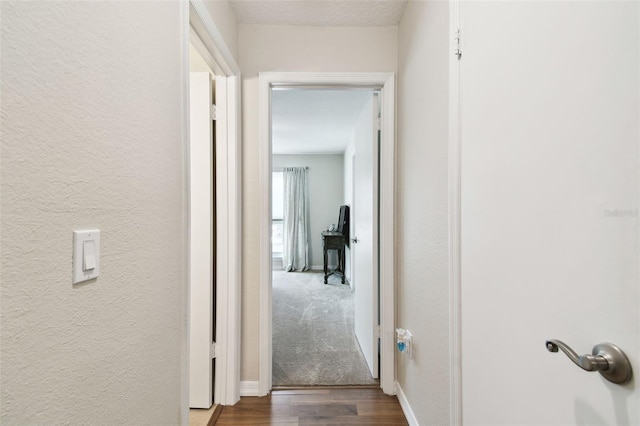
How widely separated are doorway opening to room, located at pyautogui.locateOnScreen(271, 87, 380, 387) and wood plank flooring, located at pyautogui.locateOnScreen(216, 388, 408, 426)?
13 centimetres

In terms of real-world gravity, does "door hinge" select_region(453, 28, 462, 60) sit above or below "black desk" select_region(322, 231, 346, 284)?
above

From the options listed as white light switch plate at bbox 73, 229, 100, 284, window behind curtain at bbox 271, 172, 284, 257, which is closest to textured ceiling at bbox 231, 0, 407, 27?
white light switch plate at bbox 73, 229, 100, 284

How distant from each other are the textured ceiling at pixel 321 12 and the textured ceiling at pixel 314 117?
455mm

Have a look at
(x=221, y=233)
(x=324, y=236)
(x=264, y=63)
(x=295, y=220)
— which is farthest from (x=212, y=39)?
(x=295, y=220)

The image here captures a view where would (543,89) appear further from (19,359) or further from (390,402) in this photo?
(390,402)

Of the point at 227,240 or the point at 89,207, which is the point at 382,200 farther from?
the point at 89,207

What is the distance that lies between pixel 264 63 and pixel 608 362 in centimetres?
208

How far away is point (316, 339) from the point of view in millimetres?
2758

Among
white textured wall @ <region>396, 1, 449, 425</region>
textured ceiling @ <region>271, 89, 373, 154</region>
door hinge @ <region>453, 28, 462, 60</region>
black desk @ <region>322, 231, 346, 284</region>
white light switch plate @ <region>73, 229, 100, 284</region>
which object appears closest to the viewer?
white light switch plate @ <region>73, 229, 100, 284</region>

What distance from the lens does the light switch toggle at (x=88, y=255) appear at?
63cm

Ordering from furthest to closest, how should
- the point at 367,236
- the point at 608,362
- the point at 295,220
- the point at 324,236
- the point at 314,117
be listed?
the point at 295,220
the point at 324,236
the point at 314,117
the point at 367,236
the point at 608,362

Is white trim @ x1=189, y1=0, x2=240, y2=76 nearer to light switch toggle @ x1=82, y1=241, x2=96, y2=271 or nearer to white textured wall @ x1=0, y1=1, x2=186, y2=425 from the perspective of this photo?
white textured wall @ x1=0, y1=1, x2=186, y2=425

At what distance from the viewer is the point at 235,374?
177cm

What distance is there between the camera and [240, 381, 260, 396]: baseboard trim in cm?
186
